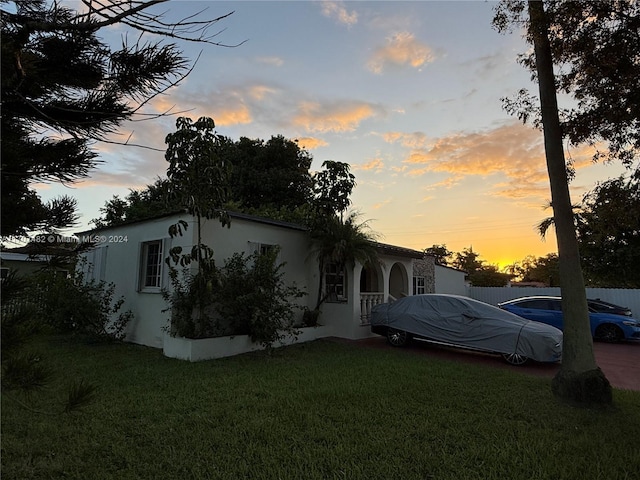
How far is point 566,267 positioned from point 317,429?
4357mm

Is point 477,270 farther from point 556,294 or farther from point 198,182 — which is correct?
point 198,182

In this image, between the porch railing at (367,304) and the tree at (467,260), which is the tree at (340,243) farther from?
the tree at (467,260)

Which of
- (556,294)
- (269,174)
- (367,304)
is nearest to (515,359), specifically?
(367,304)

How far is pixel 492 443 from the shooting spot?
397cm

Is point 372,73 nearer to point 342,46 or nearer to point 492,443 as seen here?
point 342,46

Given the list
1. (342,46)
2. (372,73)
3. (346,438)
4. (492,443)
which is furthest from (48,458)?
(372,73)

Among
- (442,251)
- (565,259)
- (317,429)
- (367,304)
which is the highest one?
(442,251)

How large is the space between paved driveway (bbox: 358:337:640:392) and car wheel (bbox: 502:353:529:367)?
0.36 feet

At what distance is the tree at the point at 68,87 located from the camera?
73.2 inches

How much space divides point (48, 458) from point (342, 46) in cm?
816

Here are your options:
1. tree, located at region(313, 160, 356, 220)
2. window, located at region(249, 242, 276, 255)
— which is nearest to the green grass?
window, located at region(249, 242, 276, 255)

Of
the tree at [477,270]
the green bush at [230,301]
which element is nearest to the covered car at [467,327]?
the green bush at [230,301]

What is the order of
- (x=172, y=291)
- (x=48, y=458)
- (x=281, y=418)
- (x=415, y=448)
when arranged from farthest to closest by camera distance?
(x=172, y=291) < (x=281, y=418) < (x=415, y=448) < (x=48, y=458)

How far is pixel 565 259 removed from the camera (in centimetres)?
568
